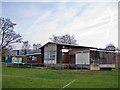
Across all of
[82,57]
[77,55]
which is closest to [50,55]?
[77,55]

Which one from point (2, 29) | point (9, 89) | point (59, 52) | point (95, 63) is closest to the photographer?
point (9, 89)

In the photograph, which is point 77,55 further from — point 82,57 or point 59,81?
point 59,81

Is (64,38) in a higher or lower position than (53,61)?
higher

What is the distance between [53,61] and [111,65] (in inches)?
428

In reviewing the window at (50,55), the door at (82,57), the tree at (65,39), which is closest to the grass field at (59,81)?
the door at (82,57)

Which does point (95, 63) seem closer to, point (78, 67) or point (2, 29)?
point (78, 67)

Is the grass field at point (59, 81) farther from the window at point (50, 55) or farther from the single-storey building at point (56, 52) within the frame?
the window at point (50, 55)

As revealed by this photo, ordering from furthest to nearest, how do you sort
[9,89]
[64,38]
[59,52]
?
[64,38] → [59,52] → [9,89]

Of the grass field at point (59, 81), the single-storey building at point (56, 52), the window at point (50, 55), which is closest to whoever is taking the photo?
the grass field at point (59, 81)

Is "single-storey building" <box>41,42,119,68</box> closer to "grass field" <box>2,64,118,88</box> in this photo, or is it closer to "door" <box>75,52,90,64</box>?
"door" <box>75,52,90,64</box>

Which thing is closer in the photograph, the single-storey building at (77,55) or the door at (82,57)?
the door at (82,57)

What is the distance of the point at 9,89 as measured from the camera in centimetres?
809

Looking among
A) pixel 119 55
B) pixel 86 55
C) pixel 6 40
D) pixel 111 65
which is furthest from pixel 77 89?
pixel 6 40

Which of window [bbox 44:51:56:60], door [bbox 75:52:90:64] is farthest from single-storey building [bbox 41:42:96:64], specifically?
door [bbox 75:52:90:64]
